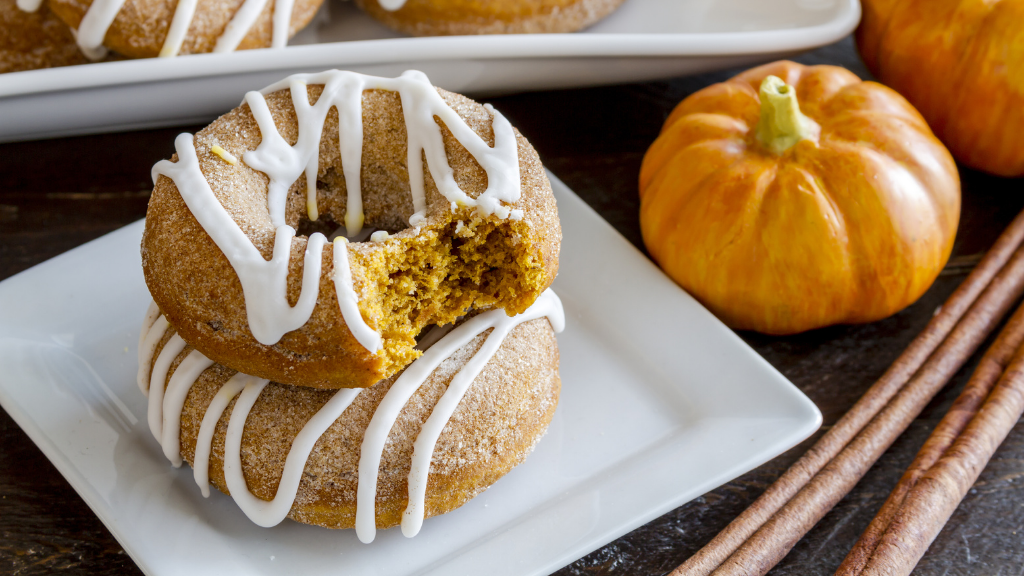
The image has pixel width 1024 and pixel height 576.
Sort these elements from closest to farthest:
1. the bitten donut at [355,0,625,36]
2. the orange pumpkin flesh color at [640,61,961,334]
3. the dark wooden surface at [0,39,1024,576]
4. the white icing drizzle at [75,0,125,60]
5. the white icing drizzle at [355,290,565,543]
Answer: the white icing drizzle at [355,290,565,543] < the dark wooden surface at [0,39,1024,576] < the orange pumpkin flesh color at [640,61,961,334] < the white icing drizzle at [75,0,125,60] < the bitten donut at [355,0,625,36]

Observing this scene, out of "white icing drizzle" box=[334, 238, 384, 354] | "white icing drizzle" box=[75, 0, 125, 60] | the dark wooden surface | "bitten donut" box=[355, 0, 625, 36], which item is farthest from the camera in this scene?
"bitten donut" box=[355, 0, 625, 36]

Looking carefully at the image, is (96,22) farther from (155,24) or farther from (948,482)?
(948,482)

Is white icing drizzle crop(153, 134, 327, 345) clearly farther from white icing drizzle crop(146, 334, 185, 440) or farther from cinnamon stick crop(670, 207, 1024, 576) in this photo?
cinnamon stick crop(670, 207, 1024, 576)

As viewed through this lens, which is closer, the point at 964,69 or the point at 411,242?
the point at 411,242

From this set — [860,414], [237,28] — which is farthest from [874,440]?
[237,28]

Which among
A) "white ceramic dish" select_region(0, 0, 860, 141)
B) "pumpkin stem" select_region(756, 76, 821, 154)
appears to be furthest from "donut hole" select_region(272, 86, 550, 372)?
"pumpkin stem" select_region(756, 76, 821, 154)

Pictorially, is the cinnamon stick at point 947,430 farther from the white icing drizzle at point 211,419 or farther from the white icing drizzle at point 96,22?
the white icing drizzle at point 96,22

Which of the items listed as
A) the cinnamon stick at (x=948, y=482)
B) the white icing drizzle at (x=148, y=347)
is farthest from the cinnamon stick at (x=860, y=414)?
the white icing drizzle at (x=148, y=347)
